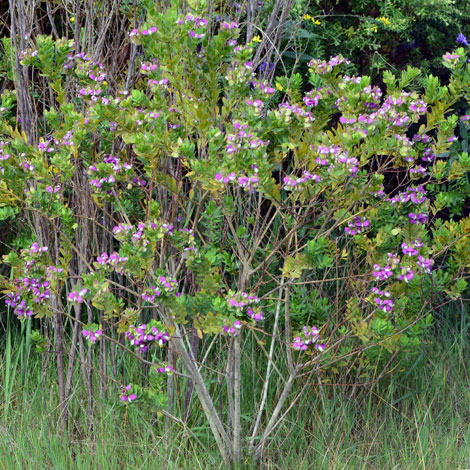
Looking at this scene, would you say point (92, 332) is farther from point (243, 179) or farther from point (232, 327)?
point (243, 179)

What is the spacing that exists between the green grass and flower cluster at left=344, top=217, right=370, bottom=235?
31.0 inches

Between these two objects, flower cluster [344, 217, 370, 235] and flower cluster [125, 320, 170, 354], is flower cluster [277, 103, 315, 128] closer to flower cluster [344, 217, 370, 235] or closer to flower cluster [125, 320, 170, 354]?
flower cluster [344, 217, 370, 235]

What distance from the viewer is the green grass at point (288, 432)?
2.85 meters

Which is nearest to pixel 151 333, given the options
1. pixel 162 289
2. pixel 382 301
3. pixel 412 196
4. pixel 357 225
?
pixel 162 289

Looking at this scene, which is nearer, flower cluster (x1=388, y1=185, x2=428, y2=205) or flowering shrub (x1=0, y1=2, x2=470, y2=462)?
flowering shrub (x1=0, y1=2, x2=470, y2=462)

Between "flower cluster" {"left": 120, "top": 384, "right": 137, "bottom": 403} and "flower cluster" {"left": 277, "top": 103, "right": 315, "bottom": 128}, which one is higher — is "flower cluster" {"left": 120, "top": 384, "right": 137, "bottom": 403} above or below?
below

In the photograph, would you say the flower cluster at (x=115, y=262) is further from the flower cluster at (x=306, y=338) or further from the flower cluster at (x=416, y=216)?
the flower cluster at (x=416, y=216)

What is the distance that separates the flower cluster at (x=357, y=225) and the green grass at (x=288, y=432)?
2.59 ft

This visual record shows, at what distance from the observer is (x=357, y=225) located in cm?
276

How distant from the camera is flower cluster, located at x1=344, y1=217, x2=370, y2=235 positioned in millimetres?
2734

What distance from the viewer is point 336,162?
7.07 ft

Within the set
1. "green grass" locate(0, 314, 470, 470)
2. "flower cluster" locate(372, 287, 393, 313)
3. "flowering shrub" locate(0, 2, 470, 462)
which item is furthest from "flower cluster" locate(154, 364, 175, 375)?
"flower cluster" locate(372, 287, 393, 313)

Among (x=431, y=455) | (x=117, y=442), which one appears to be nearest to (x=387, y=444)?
(x=431, y=455)

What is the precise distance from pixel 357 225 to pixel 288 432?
1.00 metres
